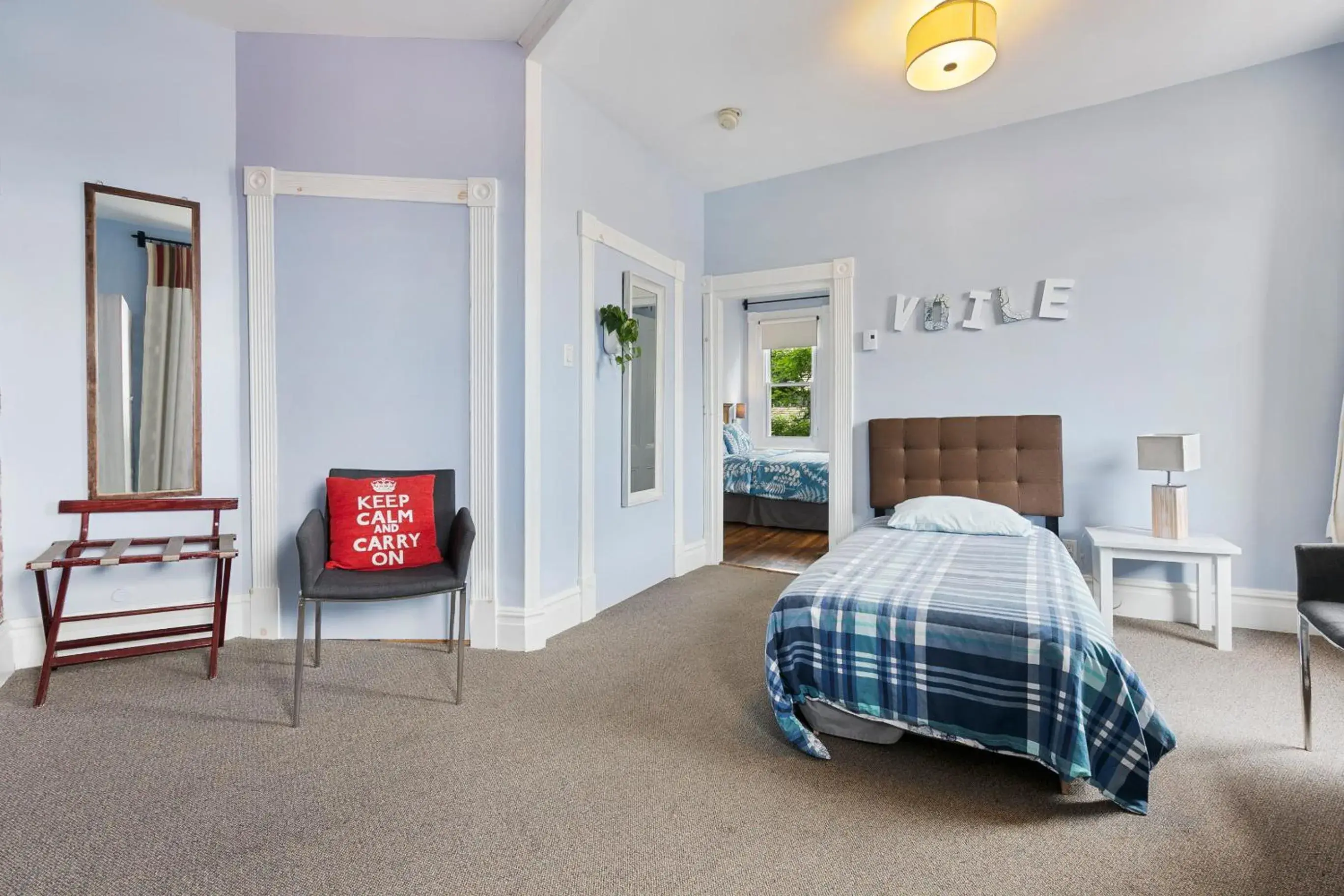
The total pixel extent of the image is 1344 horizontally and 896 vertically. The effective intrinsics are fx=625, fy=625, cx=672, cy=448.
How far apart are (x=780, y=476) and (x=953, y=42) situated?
13.4ft

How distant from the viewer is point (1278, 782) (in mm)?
1812

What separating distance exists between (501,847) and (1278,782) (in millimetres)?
2197

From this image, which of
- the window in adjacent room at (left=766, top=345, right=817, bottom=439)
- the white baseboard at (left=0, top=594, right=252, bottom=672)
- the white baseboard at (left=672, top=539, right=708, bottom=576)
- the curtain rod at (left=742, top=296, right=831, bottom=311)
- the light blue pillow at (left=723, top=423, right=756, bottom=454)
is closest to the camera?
the white baseboard at (left=0, top=594, right=252, bottom=672)

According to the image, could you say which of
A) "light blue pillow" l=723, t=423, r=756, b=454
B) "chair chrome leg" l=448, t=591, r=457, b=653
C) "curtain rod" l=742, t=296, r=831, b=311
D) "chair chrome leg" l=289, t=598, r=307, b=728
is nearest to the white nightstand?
"chair chrome leg" l=448, t=591, r=457, b=653

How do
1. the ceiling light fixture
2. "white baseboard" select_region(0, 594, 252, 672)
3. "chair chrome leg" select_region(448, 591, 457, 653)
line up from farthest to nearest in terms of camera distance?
"chair chrome leg" select_region(448, 591, 457, 653) → "white baseboard" select_region(0, 594, 252, 672) → the ceiling light fixture

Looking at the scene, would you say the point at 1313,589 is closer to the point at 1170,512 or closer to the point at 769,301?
the point at 1170,512

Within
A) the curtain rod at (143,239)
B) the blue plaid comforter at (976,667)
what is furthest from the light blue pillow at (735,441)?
the curtain rod at (143,239)

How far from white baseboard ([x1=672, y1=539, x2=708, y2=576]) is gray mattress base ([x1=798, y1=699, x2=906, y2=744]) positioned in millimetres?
2202

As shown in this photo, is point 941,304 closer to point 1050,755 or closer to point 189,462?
point 1050,755

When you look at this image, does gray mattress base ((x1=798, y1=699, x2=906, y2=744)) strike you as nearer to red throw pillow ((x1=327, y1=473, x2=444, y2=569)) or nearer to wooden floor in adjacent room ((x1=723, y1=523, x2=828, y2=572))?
red throw pillow ((x1=327, y1=473, x2=444, y2=569))

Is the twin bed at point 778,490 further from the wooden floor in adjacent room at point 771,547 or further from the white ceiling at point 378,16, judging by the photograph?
the white ceiling at point 378,16

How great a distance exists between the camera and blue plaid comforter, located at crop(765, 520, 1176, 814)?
1643 millimetres

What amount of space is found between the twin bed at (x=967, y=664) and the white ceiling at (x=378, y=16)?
2.70 m

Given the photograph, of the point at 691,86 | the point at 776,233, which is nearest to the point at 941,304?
the point at 776,233
